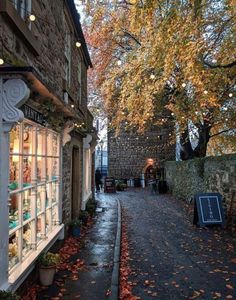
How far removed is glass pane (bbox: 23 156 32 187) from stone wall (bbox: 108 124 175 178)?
25566 millimetres

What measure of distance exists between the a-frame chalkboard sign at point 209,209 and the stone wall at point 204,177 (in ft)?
1.80

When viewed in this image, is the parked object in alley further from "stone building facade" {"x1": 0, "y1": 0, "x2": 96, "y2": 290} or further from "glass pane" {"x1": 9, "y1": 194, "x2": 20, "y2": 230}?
"glass pane" {"x1": 9, "y1": 194, "x2": 20, "y2": 230}

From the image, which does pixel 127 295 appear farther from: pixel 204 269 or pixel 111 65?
pixel 111 65

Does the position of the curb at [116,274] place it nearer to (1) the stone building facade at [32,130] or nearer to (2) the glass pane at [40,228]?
(1) the stone building facade at [32,130]

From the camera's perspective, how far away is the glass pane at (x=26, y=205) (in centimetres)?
535

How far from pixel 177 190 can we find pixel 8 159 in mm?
17678

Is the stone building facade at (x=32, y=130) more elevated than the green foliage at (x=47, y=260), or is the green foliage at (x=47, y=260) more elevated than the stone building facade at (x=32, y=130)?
the stone building facade at (x=32, y=130)

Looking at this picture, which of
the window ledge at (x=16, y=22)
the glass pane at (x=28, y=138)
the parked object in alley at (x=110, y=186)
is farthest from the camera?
the parked object in alley at (x=110, y=186)

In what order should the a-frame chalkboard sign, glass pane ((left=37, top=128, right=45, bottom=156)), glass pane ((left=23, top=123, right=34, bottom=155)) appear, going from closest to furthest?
glass pane ((left=23, top=123, right=34, bottom=155)) → glass pane ((left=37, top=128, right=45, bottom=156)) → the a-frame chalkboard sign

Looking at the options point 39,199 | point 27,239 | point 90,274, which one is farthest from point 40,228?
point 90,274

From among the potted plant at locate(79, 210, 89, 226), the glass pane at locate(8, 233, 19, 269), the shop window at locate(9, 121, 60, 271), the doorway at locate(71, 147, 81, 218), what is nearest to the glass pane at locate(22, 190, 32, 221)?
the shop window at locate(9, 121, 60, 271)

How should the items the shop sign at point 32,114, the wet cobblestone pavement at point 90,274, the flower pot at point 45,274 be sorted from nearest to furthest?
the shop sign at point 32,114 → the wet cobblestone pavement at point 90,274 → the flower pot at point 45,274

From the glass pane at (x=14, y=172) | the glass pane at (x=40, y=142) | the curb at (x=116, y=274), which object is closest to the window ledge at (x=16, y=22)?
the glass pane at (x=40, y=142)

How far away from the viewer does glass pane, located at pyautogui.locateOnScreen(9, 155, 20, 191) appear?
4.70 meters
